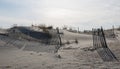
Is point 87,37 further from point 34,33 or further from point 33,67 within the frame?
point 33,67

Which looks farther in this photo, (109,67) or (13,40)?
(13,40)

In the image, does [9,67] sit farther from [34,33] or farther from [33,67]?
[34,33]

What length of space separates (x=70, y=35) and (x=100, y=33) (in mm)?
12546

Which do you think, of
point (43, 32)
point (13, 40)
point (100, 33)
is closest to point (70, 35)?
point (43, 32)

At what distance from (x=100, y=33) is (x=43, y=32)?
32.2 feet

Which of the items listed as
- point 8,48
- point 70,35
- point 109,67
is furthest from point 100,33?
point 70,35

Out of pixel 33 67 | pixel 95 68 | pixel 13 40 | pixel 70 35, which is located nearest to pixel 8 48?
pixel 13 40

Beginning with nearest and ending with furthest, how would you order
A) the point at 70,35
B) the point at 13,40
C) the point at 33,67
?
the point at 33,67, the point at 13,40, the point at 70,35

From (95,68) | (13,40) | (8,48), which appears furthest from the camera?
(13,40)

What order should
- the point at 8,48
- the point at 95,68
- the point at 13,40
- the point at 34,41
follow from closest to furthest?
the point at 95,68 → the point at 8,48 → the point at 13,40 → the point at 34,41

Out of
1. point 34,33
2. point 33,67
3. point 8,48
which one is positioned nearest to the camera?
point 33,67

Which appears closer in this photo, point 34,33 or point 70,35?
point 34,33

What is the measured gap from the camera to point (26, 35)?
2600 cm

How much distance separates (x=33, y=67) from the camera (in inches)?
445
